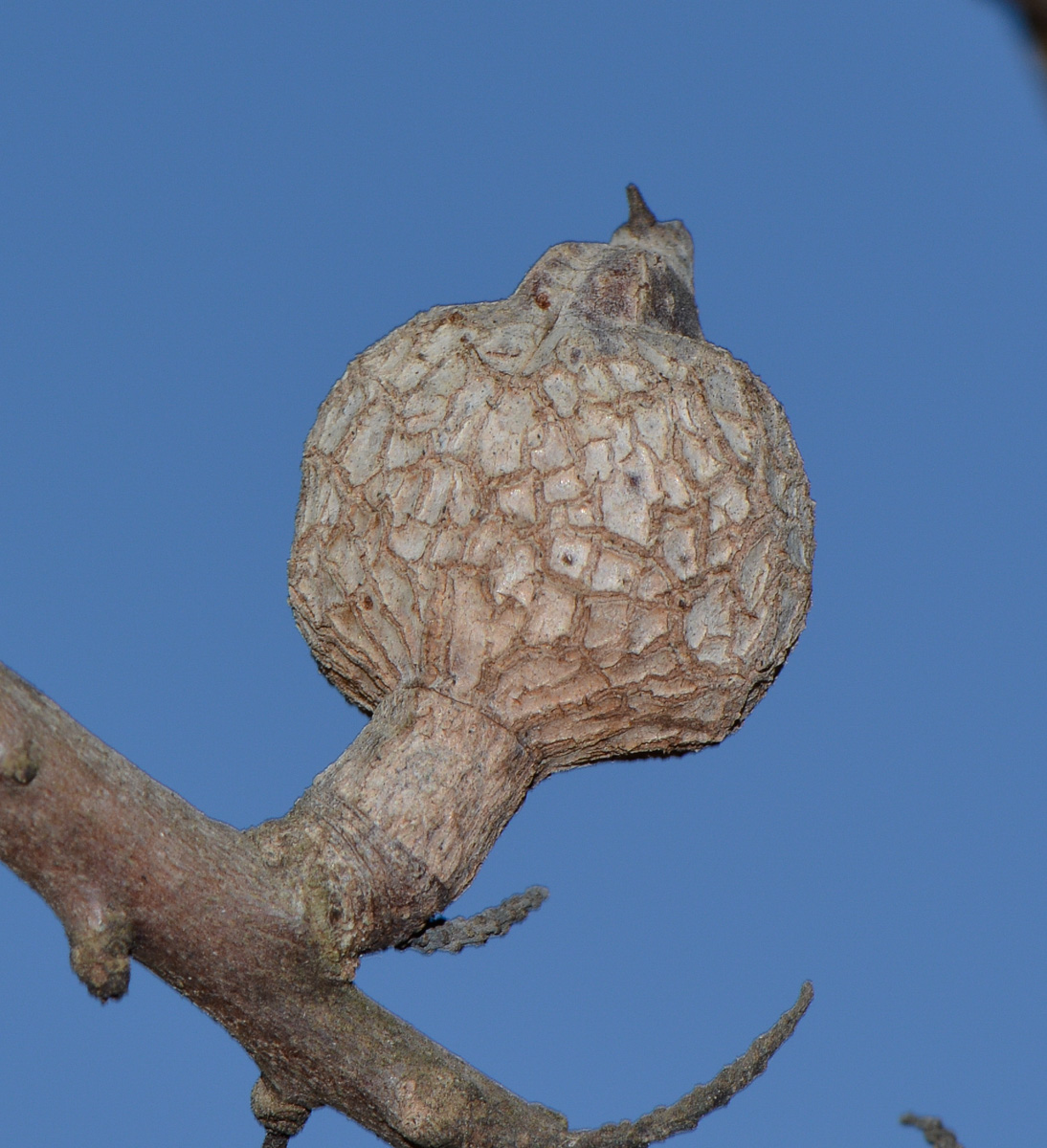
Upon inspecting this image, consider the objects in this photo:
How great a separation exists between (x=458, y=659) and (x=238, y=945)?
1072 millimetres

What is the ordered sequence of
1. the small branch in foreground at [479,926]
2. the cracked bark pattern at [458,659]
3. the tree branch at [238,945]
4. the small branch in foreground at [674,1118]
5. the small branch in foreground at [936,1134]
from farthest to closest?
the small branch in foreground at [479,926] < the small branch in foreground at [674,1118] < the cracked bark pattern at [458,659] < the tree branch at [238,945] < the small branch in foreground at [936,1134]

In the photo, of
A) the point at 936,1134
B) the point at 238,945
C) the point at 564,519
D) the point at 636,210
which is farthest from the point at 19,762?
the point at 636,210

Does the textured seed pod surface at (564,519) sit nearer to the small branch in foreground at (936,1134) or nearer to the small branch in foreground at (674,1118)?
the small branch in foreground at (674,1118)

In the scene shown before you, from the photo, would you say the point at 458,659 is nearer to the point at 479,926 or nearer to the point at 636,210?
the point at 479,926

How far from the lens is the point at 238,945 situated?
11.4 ft

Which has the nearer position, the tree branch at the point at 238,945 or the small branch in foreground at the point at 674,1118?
the tree branch at the point at 238,945

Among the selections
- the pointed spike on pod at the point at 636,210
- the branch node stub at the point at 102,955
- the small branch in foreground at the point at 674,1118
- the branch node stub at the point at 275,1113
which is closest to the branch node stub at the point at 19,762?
the branch node stub at the point at 102,955

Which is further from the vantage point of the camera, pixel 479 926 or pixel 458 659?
pixel 479 926

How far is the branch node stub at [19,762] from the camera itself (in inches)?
120

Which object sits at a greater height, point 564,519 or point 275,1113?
point 564,519

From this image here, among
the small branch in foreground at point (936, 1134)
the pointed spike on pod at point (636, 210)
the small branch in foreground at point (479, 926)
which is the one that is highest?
the pointed spike on pod at point (636, 210)

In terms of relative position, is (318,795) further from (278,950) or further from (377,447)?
(377,447)

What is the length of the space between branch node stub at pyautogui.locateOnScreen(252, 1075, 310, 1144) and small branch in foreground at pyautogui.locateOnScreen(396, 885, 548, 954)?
1.89 feet

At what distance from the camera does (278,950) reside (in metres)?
3.52
